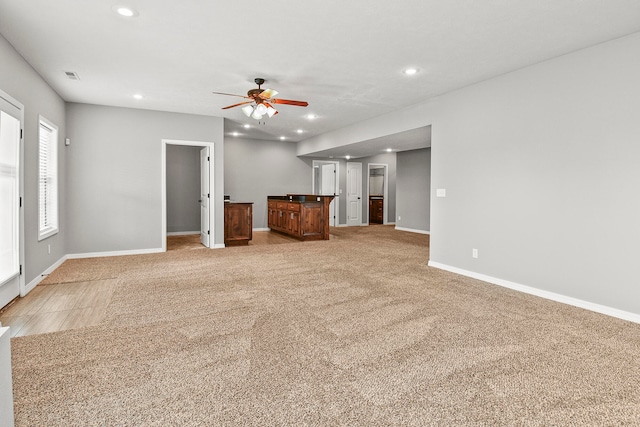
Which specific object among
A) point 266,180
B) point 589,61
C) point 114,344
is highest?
point 589,61

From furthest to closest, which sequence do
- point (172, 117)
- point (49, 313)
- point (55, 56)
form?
point (172, 117)
point (55, 56)
point (49, 313)

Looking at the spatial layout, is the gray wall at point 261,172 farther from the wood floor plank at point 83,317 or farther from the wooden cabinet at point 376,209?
the wood floor plank at point 83,317

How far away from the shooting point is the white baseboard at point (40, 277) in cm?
393

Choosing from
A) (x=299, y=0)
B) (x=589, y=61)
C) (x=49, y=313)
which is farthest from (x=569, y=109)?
(x=49, y=313)

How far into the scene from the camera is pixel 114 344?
2.60m

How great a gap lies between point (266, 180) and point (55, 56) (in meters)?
6.49

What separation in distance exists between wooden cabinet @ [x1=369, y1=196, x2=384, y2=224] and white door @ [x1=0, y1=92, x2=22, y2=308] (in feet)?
32.7

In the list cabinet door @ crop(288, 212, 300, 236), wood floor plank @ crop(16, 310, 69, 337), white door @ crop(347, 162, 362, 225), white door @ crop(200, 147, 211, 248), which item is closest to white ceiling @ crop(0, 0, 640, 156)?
white door @ crop(200, 147, 211, 248)

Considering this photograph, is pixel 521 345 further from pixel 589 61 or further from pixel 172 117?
pixel 172 117

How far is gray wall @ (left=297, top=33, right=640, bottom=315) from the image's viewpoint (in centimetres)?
329

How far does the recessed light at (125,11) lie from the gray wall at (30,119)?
1.45m

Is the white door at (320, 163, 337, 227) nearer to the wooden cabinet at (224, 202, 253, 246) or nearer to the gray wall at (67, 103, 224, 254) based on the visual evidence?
the wooden cabinet at (224, 202, 253, 246)

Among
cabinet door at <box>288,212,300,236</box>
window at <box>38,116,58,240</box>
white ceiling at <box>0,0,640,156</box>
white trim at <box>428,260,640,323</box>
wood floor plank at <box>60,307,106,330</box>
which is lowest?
wood floor plank at <box>60,307,106,330</box>

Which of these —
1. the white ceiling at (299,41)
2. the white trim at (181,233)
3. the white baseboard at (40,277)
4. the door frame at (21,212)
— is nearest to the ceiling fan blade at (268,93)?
the white ceiling at (299,41)
